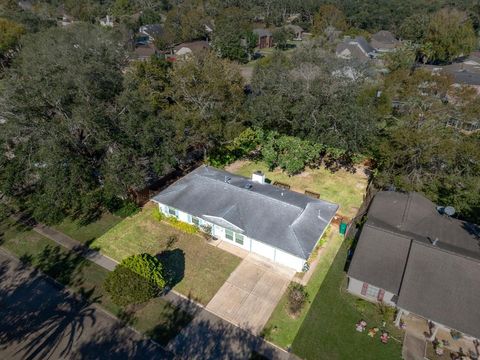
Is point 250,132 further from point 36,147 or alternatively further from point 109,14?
point 109,14

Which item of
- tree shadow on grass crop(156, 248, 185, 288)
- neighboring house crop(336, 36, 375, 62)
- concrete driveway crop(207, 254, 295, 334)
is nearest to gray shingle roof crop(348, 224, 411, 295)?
concrete driveway crop(207, 254, 295, 334)

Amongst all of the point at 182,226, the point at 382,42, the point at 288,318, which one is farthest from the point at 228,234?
the point at 382,42

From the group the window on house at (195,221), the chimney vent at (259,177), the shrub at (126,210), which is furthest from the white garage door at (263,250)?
the shrub at (126,210)

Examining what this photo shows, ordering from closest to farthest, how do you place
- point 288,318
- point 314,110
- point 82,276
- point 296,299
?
1. point 288,318
2. point 296,299
3. point 82,276
4. point 314,110

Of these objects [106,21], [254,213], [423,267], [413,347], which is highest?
[106,21]

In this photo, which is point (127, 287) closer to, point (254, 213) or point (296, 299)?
point (254, 213)

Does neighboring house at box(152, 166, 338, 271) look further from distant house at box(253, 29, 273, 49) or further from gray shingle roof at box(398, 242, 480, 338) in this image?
distant house at box(253, 29, 273, 49)

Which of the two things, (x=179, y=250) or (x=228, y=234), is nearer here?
(x=179, y=250)
